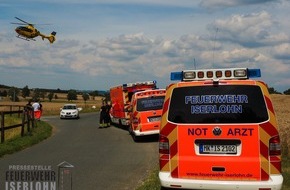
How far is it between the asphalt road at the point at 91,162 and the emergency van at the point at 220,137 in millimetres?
2482

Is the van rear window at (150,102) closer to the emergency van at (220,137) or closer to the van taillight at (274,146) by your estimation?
the emergency van at (220,137)

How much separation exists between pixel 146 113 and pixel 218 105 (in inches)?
487

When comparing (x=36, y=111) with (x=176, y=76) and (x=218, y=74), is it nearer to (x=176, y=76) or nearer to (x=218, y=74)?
(x=176, y=76)

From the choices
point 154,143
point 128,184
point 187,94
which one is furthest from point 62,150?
point 187,94

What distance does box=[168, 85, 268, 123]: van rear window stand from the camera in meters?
6.88

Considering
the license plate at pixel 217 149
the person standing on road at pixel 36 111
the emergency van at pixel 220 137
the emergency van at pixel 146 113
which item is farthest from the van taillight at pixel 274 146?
the person standing on road at pixel 36 111

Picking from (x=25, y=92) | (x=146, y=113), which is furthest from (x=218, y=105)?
(x=25, y=92)

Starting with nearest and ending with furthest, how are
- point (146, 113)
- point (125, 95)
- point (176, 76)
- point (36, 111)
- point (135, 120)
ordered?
point (176, 76) → point (146, 113) → point (135, 120) → point (125, 95) → point (36, 111)

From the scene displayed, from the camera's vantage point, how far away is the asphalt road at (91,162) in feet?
31.4

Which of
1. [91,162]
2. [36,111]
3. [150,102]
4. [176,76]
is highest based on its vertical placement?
[176,76]

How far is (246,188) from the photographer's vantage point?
6727 mm

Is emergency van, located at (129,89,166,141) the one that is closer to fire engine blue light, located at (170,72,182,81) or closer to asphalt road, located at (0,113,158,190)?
asphalt road, located at (0,113,158,190)

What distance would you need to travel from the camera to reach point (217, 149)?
6.99 meters

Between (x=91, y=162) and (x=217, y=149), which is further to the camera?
(x=91, y=162)
